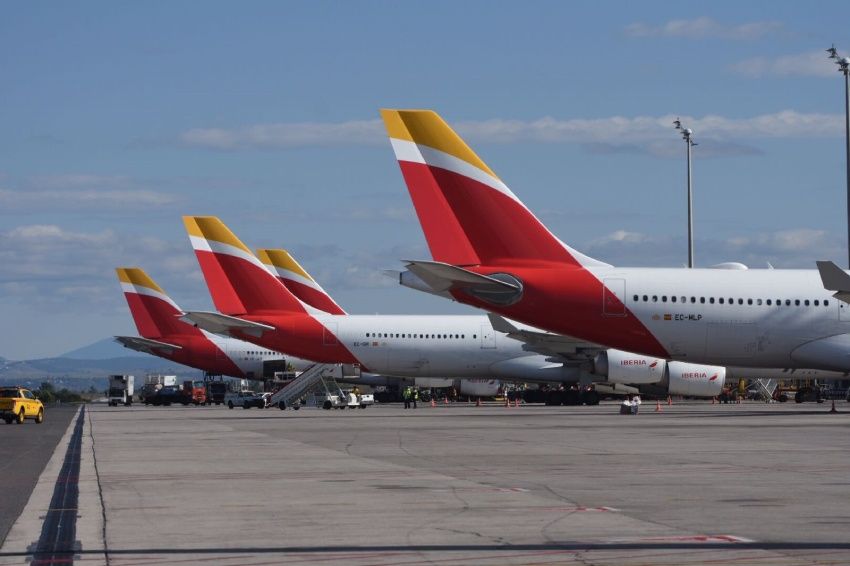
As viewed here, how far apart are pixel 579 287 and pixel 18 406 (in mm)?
22803

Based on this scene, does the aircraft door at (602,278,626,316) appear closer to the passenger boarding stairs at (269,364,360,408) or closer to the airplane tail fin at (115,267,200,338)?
the passenger boarding stairs at (269,364,360,408)

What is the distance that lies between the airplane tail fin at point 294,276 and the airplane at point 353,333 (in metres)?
15.7

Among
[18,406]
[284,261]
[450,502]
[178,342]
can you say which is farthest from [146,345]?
[450,502]

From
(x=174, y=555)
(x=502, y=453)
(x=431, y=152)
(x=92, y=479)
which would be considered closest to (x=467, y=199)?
(x=431, y=152)

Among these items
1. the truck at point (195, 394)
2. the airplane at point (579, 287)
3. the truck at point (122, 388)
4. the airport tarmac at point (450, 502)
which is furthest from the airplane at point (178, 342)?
the airport tarmac at point (450, 502)

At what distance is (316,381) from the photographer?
2803 inches

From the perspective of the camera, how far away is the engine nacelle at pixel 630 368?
2347 inches

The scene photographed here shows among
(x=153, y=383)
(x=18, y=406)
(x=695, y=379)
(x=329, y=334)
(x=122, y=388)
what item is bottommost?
(x=18, y=406)

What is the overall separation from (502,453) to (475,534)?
518 inches

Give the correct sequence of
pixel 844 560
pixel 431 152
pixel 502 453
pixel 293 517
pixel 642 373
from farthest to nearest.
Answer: pixel 642 373 < pixel 431 152 < pixel 502 453 < pixel 293 517 < pixel 844 560

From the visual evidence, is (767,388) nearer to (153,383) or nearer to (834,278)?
(834,278)

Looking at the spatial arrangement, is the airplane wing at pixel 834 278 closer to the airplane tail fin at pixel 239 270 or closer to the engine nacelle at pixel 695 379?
the engine nacelle at pixel 695 379

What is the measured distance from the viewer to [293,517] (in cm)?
1520

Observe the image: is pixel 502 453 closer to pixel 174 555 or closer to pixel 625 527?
pixel 625 527
